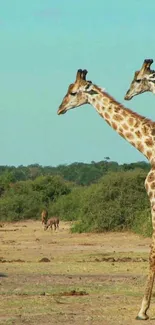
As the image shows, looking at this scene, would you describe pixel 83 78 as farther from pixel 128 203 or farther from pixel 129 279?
pixel 128 203

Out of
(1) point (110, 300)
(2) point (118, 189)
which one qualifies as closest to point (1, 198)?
(2) point (118, 189)

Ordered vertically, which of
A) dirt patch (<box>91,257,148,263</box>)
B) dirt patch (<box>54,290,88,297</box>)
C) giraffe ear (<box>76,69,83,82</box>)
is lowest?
dirt patch (<box>54,290,88,297</box>)

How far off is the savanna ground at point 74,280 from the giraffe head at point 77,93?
7.88 ft

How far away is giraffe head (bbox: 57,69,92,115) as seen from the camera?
45.0ft

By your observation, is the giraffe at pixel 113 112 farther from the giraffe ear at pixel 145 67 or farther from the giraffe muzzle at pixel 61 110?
the giraffe ear at pixel 145 67

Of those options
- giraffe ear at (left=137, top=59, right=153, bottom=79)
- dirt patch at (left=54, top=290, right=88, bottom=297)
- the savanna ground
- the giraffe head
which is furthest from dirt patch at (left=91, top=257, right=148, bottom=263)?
the giraffe head

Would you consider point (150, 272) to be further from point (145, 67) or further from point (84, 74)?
point (145, 67)

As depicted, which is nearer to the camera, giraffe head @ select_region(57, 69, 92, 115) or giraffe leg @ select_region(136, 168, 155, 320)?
giraffe leg @ select_region(136, 168, 155, 320)

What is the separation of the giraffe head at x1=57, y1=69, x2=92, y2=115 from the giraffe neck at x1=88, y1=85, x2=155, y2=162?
0.08 m

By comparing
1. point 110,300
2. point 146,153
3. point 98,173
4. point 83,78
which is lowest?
point 110,300

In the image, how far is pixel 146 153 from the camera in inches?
521

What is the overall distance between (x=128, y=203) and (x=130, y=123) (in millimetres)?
20341

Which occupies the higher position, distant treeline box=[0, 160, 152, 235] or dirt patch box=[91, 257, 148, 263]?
distant treeline box=[0, 160, 152, 235]

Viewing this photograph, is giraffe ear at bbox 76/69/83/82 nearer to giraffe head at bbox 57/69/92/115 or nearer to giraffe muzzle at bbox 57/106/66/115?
giraffe head at bbox 57/69/92/115
